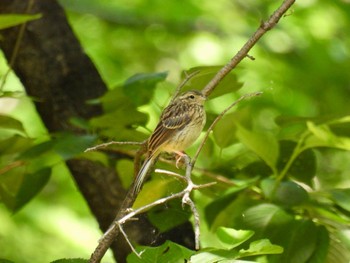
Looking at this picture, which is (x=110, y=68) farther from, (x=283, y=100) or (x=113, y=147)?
(x=113, y=147)

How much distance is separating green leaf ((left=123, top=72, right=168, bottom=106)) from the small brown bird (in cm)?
11

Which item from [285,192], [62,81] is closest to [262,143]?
[285,192]

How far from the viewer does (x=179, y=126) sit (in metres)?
3.42

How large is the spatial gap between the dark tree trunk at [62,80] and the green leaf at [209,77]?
2.69ft

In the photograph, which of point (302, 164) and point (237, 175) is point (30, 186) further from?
point (302, 164)

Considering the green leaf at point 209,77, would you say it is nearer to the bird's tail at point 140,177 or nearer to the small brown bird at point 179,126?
the small brown bird at point 179,126

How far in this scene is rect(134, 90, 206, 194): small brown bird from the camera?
311 cm

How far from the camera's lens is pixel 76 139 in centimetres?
322

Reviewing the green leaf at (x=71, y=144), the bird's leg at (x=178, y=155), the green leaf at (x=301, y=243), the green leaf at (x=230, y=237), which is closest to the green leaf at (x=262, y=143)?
the bird's leg at (x=178, y=155)

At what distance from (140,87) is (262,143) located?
0.55 m

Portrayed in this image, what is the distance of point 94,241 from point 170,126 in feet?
7.90

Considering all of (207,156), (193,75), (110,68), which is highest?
(193,75)


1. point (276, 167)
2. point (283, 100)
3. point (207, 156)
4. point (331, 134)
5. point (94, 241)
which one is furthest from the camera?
point (283, 100)

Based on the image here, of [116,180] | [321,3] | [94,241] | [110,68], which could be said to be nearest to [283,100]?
[321,3]
